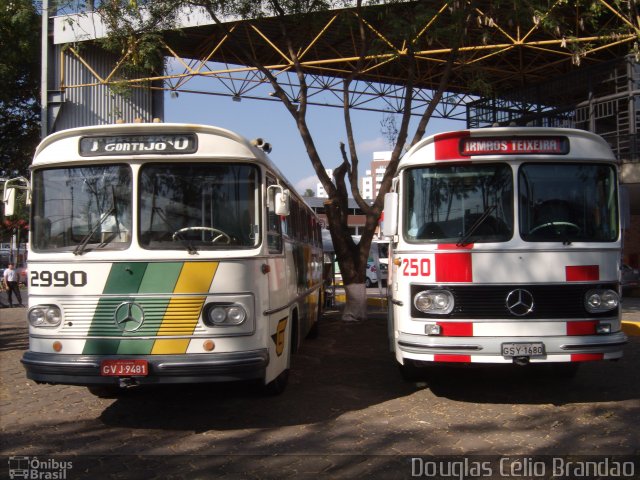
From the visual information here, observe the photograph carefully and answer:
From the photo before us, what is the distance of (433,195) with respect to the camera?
6.55 meters

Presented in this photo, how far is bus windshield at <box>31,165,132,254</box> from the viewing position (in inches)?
230

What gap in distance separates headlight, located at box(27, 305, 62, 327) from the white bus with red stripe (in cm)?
335

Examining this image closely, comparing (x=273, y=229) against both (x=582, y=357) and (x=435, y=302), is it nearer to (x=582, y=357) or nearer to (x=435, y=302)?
(x=435, y=302)

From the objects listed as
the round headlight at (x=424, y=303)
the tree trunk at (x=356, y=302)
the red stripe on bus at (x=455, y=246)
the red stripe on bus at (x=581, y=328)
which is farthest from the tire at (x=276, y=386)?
the tree trunk at (x=356, y=302)

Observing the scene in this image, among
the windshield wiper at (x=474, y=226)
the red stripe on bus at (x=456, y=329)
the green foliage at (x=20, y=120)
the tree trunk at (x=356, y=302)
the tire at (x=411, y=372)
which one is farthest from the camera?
the green foliage at (x=20, y=120)

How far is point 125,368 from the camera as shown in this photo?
5.53 m

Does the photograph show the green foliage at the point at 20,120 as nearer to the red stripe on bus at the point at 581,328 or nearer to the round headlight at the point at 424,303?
the round headlight at the point at 424,303

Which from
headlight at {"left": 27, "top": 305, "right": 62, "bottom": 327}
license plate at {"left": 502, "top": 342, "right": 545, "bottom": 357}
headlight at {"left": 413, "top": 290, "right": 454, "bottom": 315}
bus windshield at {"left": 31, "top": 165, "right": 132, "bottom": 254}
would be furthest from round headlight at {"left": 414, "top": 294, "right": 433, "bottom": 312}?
headlight at {"left": 27, "top": 305, "right": 62, "bottom": 327}

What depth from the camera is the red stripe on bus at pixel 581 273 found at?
627 cm

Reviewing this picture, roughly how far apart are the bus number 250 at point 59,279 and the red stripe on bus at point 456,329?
11.3ft

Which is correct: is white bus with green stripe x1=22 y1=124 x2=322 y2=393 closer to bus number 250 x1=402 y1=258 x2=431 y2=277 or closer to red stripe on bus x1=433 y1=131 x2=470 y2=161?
bus number 250 x1=402 y1=258 x2=431 y2=277

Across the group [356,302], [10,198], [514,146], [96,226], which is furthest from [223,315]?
[356,302]

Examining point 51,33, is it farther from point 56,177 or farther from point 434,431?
point 434,431

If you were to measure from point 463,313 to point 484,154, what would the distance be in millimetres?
1648
